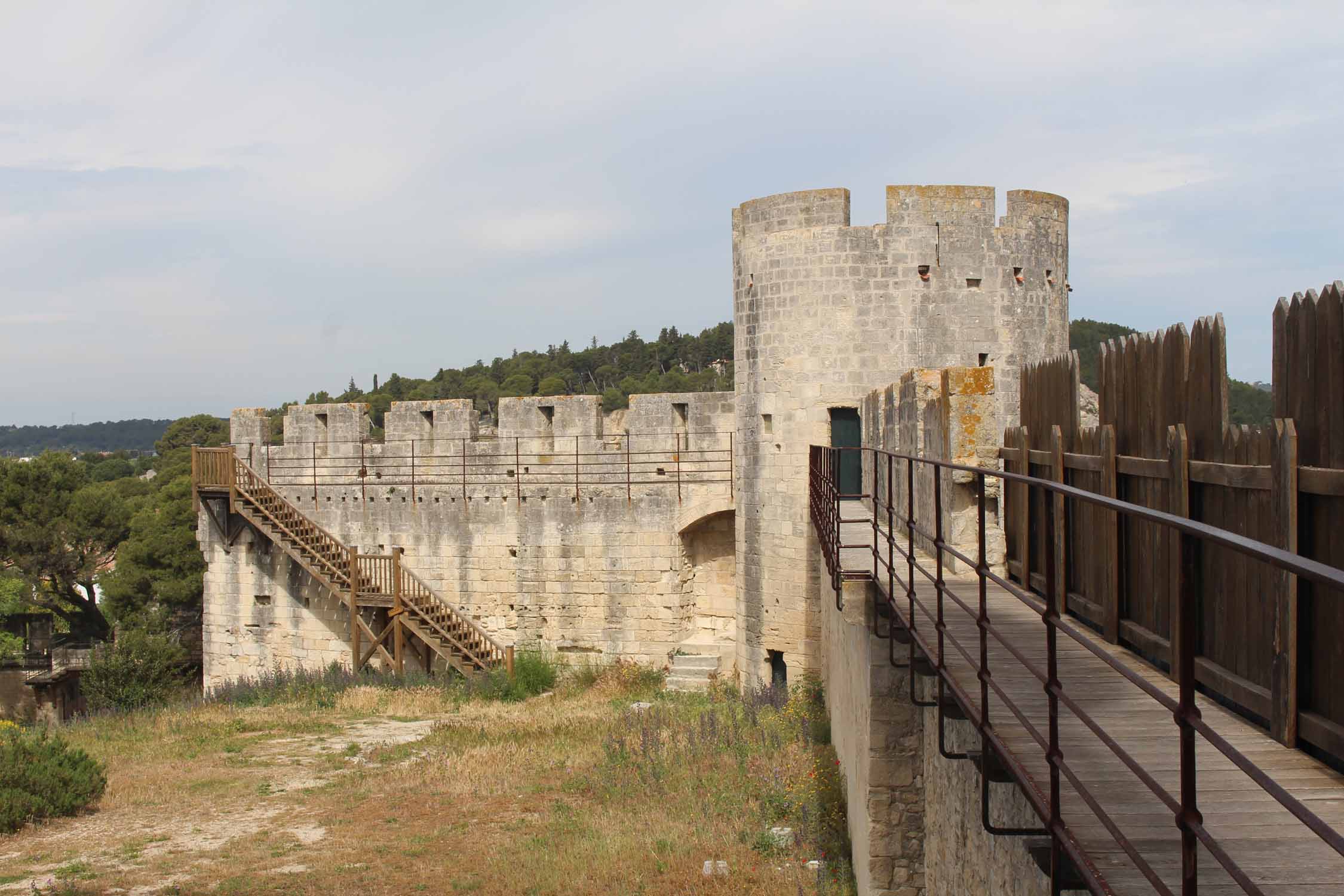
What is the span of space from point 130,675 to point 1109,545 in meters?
21.9

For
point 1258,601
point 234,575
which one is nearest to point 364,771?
point 234,575

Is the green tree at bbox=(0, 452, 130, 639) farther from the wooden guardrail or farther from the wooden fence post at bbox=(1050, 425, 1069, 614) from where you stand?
the wooden guardrail

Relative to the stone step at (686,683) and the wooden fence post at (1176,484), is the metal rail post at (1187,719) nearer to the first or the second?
the wooden fence post at (1176,484)

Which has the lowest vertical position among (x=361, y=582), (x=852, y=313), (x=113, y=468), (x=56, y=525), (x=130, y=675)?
(x=130, y=675)

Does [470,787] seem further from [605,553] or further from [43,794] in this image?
[605,553]

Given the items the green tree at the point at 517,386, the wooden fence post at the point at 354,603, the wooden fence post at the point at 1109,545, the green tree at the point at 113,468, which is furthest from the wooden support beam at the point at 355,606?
the green tree at the point at 113,468

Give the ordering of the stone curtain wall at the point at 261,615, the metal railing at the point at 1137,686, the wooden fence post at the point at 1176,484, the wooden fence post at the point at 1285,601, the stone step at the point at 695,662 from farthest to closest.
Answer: the stone curtain wall at the point at 261,615 < the stone step at the point at 695,662 < the wooden fence post at the point at 1176,484 < the wooden fence post at the point at 1285,601 < the metal railing at the point at 1137,686

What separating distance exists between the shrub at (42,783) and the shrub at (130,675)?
28.7 ft

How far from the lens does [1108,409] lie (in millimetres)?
5133

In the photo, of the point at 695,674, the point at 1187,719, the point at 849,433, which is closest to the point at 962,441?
the point at 1187,719

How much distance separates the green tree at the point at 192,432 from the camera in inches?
2301

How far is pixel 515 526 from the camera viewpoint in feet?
63.0

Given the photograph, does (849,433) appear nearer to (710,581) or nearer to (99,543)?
(710,581)

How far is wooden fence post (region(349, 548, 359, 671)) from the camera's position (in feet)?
63.2
